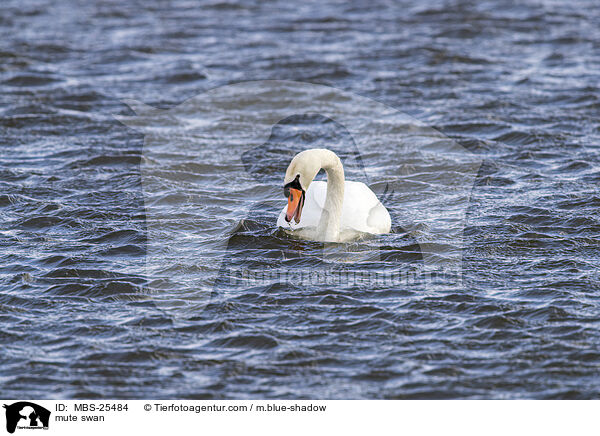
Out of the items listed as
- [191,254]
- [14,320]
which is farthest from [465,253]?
[14,320]

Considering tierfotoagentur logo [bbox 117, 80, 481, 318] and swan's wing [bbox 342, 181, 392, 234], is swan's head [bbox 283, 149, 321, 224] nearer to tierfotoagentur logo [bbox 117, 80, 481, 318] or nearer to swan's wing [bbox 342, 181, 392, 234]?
tierfotoagentur logo [bbox 117, 80, 481, 318]

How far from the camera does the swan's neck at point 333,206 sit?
11148mm

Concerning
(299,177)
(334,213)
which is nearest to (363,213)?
(334,213)

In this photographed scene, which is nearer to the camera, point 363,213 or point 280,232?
point 363,213

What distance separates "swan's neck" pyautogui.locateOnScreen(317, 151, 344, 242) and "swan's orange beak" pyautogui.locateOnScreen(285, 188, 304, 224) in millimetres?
590

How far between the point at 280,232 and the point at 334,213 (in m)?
0.84

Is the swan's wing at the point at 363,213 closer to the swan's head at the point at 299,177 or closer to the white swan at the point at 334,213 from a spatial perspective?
the white swan at the point at 334,213

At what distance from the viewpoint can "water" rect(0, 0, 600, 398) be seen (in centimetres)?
853

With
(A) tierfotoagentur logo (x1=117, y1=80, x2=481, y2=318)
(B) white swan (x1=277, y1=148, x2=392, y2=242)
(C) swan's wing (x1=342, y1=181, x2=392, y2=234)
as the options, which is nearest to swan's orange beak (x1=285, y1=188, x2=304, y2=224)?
(B) white swan (x1=277, y1=148, x2=392, y2=242)
